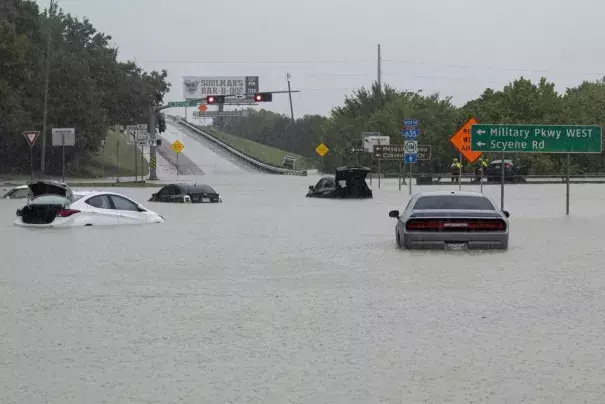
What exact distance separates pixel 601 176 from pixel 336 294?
7726 centimetres

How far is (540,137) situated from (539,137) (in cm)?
4

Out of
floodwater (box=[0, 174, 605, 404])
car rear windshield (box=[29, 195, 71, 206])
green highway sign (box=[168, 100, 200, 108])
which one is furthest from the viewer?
green highway sign (box=[168, 100, 200, 108])

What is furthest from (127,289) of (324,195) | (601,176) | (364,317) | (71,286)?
(601,176)

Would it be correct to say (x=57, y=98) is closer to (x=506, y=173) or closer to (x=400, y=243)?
(x=506, y=173)

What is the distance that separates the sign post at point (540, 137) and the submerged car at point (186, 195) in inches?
546

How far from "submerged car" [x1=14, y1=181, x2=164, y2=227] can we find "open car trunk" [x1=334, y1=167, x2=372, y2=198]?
21.1 meters

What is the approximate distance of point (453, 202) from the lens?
2302cm

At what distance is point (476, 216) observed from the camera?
21703 mm

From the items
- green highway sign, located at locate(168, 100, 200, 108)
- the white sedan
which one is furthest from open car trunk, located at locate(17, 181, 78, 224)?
green highway sign, located at locate(168, 100, 200, 108)

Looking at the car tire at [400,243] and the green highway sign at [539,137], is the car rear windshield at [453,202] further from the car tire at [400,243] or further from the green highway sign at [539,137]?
the green highway sign at [539,137]

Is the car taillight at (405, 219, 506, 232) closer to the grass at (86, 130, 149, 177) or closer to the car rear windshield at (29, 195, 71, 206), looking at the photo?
the car rear windshield at (29, 195, 71, 206)

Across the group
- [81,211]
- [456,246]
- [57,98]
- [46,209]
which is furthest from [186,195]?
[57,98]

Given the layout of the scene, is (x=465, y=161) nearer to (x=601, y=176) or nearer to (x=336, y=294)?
(x=601, y=176)

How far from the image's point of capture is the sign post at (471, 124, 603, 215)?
1507 inches
